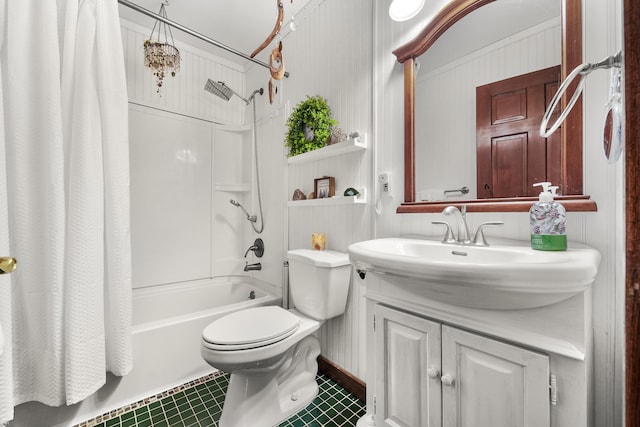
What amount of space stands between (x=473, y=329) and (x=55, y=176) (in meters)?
1.63

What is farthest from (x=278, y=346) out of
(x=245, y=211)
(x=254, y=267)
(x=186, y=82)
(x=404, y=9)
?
(x=186, y=82)

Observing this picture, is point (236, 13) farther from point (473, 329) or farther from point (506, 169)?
point (473, 329)

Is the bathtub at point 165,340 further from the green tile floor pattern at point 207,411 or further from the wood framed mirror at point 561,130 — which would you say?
the wood framed mirror at point 561,130

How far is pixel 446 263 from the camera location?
2.15 ft

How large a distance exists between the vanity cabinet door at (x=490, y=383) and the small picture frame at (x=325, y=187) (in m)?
1.00

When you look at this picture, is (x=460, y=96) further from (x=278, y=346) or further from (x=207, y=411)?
(x=207, y=411)

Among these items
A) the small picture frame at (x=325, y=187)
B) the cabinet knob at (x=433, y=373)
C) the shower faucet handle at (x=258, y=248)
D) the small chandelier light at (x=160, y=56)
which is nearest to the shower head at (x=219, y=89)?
the small chandelier light at (x=160, y=56)

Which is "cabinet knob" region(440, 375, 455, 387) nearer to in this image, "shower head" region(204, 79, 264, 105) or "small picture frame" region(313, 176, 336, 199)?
"small picture frame" region(313, 176, 336, 199)

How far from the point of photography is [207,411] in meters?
1.38

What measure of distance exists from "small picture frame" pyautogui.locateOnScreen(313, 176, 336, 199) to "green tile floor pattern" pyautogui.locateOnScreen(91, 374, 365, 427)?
113 centimetres

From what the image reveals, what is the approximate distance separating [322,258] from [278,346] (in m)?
0.47

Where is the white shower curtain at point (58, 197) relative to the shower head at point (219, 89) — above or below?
below

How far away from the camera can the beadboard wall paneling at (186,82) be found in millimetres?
2104

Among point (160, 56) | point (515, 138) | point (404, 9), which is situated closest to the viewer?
point (515, 138)
